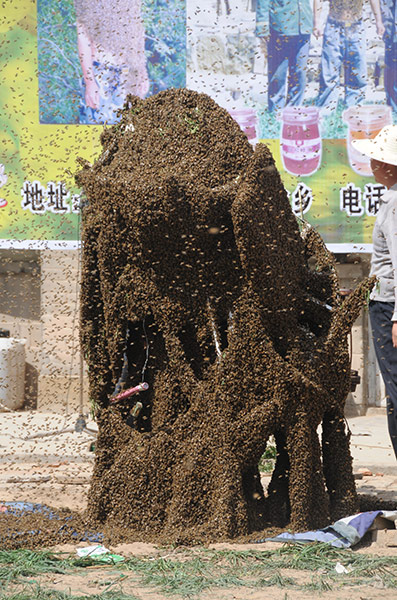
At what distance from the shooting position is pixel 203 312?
5453 millimetres

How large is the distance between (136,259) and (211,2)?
22.2 ft

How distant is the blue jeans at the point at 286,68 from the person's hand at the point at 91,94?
2281 mm

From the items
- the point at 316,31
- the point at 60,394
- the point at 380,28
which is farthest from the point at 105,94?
the point at 60,394

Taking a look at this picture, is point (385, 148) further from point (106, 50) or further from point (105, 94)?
point (106, 50)

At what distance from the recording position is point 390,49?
11234 mm

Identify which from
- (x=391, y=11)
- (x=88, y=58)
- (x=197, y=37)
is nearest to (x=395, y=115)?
(x=391, y=11)

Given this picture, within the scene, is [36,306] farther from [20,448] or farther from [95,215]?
[95,215]

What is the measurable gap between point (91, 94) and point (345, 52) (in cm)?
338

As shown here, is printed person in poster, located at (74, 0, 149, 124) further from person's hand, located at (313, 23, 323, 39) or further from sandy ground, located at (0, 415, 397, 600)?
sandy ground, located at (0, 415, 397, 600)

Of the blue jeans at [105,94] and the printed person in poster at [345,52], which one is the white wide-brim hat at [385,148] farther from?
the blue jeans at [105,94]

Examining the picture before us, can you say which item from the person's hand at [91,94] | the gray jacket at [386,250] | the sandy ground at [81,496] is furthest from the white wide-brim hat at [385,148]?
the person's hand at [91,94]

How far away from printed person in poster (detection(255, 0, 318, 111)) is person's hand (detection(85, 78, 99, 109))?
2.25 metres

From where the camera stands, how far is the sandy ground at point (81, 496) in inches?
168

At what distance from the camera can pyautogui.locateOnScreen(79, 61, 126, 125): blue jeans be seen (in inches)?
443
